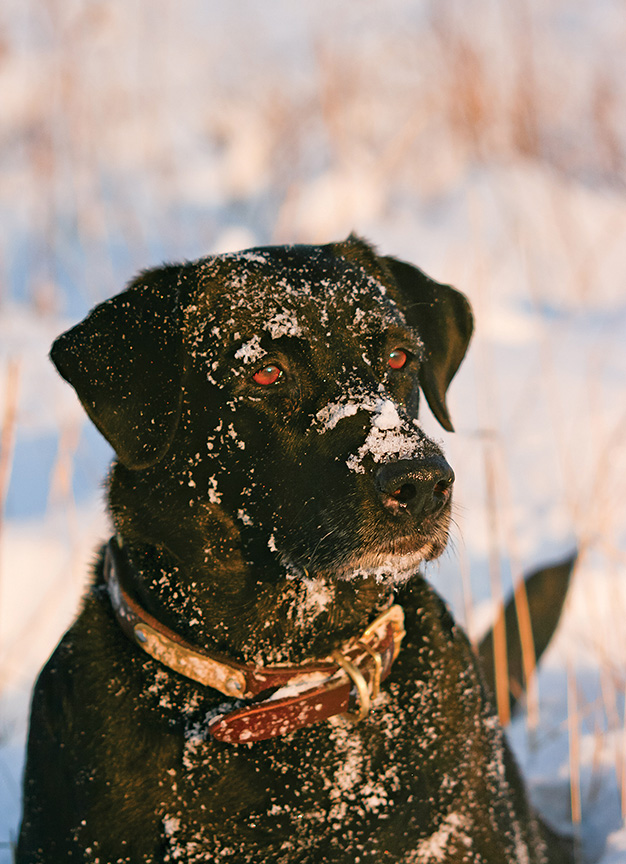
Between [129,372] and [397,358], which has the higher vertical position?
[129,372]

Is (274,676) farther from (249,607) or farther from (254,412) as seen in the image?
(254,412)

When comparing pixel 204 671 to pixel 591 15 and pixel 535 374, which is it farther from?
pixel 591 15

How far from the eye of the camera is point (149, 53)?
7.34 meters

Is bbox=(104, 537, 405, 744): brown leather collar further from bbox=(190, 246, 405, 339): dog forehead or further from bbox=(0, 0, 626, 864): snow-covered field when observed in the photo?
bbox=(190, 246, 405, 339): dog forehead

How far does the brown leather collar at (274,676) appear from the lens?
67.0 inches

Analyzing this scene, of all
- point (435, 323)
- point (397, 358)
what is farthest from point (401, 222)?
point (397, 358)

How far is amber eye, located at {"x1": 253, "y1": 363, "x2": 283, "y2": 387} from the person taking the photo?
71.1 inches

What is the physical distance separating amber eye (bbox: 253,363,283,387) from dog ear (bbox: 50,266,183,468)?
6.5 inches

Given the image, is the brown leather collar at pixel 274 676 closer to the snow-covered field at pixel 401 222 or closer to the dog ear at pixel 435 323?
the snow-covered field at pixel 401 222

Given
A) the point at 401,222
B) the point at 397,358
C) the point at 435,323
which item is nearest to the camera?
the point at 397,358

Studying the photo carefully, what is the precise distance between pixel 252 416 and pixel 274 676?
0.54 m

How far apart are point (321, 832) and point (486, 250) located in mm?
5455

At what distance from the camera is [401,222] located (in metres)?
7.74

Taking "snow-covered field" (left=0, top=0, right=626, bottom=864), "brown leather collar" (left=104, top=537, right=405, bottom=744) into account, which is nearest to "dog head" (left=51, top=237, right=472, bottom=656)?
"brown leather collar" (left=104, top=537, right=405, bottom=744)
